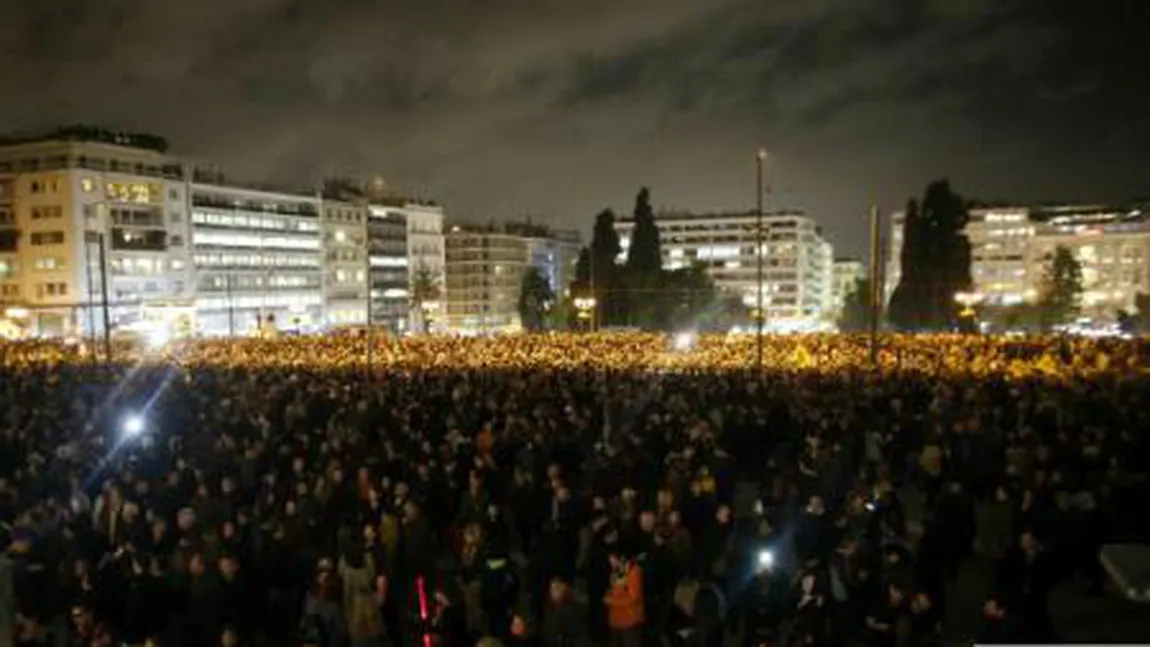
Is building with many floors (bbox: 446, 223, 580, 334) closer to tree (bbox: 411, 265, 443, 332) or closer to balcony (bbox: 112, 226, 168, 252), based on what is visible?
tree (bbox: 411, 265, 443, 332)

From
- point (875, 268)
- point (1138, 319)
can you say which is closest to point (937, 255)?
point (1138, 319)

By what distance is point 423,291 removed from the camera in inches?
4281

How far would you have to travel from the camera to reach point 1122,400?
17734mm

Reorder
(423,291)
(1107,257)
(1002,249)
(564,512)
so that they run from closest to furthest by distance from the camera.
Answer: (564,512) < (423,291) < (1107,257) < (1002,249)

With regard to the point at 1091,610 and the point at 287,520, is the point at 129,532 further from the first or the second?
the point at 1091,610

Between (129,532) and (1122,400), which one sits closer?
(129,532)

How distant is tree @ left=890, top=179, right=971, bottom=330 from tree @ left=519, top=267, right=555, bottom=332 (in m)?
48.3

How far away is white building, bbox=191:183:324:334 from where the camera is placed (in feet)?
306

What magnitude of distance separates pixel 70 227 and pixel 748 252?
92.2m

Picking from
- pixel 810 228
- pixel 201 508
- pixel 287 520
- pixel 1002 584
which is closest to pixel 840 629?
pixel 1002 584

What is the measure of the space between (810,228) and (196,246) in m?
97.6

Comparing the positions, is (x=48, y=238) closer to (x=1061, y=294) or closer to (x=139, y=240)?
(x=139, y=240)

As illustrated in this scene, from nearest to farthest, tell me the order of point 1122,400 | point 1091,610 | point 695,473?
1. point 1091,610
2. point 695,473
3. point 1122,400

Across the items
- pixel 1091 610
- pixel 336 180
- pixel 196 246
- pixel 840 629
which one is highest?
pixel 336 180
